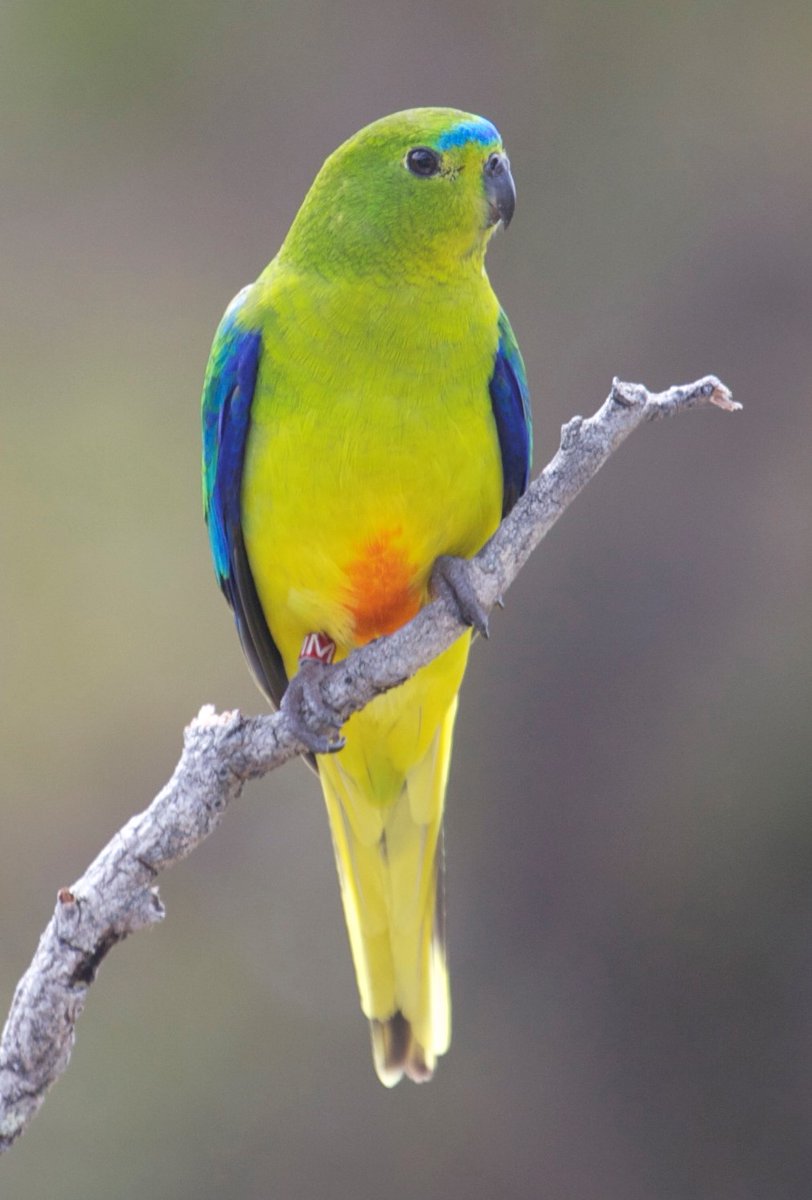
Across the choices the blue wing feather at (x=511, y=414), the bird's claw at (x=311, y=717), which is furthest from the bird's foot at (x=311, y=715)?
the blue wing feather at (x=511, y=414)

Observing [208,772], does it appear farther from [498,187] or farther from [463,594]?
[498,187]

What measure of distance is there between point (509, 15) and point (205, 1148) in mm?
5025

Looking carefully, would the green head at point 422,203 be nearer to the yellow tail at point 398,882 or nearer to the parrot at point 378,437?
the parrot at point 378,437

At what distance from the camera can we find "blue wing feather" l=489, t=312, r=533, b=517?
10.8 ft

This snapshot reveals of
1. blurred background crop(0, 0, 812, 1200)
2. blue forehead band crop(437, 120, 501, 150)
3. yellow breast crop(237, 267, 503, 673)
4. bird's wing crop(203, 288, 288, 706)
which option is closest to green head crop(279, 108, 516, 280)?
blue forehead band crop(437, 120, 501, 150)

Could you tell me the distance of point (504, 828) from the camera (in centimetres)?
616

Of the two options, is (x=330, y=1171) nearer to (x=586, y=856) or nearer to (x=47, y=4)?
(x=586, y=856)

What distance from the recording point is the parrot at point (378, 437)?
3098 mm

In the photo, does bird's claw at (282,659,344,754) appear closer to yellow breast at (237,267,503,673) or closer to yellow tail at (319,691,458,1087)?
yellow breast at (237,267,503,673)

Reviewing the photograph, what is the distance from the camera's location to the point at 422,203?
3.22 metres

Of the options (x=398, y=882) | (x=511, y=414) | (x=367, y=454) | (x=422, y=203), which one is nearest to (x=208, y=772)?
(x=367, y=454)

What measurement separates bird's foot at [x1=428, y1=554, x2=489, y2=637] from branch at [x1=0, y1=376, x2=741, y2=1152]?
0.06 ft

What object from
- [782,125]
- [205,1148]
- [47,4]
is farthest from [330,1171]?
[47,4]

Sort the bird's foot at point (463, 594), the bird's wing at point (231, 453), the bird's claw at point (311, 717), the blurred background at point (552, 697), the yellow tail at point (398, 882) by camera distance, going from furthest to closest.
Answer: the blurred background at point (552, 697)
the yellow tail at point (398, 882)
the bird's wing at point (231, 453)
the bird's foot at point (463, 594)
the bird's claw at point (311, 717)
